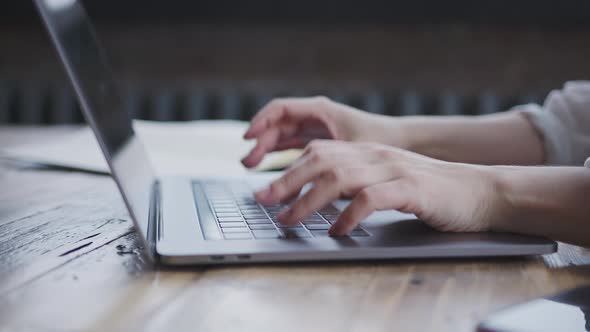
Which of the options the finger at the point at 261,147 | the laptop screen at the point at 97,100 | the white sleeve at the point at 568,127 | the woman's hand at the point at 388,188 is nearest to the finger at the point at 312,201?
the woman's hand at the point at 388,188

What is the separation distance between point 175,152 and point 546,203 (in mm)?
693

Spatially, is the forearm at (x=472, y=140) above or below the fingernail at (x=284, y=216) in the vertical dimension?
below

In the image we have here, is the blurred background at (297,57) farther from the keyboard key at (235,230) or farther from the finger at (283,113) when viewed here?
the keyboard key at (235,230)

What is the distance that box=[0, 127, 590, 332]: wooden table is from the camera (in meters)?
0.38

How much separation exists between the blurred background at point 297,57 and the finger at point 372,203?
161 centimetres

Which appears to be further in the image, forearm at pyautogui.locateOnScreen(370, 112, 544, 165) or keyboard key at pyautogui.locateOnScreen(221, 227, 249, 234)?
forearm at pyautogui.locateOnScreen(370, 112, 544, 165)

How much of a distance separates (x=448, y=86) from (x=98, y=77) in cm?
170

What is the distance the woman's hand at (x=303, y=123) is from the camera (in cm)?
89

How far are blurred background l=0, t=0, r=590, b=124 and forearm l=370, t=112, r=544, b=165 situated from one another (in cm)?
113

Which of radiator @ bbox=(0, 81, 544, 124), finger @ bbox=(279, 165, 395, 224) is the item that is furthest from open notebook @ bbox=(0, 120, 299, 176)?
radiator @ bbox=(0, 81, 544, 124)

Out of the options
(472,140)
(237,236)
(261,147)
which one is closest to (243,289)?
(237,236)

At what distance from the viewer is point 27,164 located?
1.01m

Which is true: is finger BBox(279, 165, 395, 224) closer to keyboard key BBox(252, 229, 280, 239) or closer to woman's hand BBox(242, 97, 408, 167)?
keyboard key BBox(252, 229, 280, 239)

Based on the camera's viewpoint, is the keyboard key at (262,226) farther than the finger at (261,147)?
No
